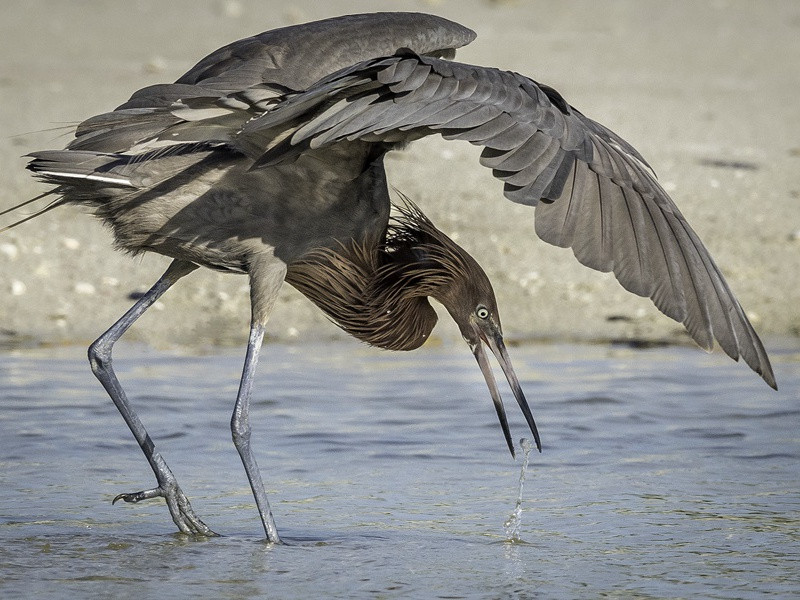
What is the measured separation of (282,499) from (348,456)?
0.65 meters

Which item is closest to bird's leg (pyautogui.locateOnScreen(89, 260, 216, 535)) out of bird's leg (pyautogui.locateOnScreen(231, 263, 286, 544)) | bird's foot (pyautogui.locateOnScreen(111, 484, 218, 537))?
bird's foot (pyautogui.locateOnScreen(111, 484, 218, 537))

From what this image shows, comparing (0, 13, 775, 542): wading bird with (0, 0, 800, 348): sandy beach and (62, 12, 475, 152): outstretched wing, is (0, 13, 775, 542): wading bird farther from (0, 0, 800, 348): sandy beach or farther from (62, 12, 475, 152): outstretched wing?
(0, 0, 800, 348): sandy beach

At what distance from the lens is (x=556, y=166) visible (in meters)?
4.45

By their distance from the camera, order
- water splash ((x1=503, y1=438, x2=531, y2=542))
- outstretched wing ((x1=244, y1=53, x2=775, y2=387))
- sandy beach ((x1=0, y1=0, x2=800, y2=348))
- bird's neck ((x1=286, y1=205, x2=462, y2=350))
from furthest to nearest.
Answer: sandy beach ((x1=0, y1=0, x2=800, y2=348)) → bird's neck ((x1=286, y1=205, x2=462, y2=350)) → water splash ((x1=503, y1=438, x2=531, y2=542)) → outstretched wing ((x1=244, y1=53, x2=775, y2=387))

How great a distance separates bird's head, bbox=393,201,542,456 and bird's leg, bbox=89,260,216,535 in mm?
1020

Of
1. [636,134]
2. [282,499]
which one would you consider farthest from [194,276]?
[636,134]

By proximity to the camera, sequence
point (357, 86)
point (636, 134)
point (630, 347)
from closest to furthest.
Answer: point (357, 86)
point (630, 347)
point (636, 134)

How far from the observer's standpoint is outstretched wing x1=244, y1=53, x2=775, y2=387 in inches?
172

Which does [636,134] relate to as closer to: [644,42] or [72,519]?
[644,42]

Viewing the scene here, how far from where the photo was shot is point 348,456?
6559 mm

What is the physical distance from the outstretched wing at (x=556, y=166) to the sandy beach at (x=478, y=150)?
159cm

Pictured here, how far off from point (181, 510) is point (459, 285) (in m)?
1.54

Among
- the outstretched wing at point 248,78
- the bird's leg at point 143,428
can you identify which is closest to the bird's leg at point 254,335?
the bird's leg at point 143,428

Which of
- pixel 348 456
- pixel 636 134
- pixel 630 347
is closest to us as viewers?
pixel 348 456
